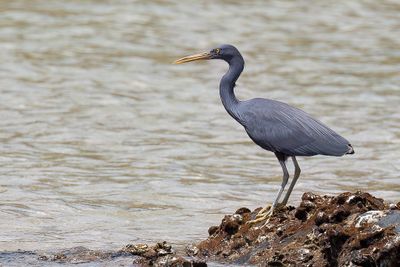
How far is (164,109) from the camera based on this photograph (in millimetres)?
18406

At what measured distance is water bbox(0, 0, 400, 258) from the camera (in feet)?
43.1

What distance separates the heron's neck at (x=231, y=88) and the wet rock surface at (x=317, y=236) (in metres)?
1.36

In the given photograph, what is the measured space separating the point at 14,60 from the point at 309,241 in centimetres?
1260

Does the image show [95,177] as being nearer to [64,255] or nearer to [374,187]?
[374,187]

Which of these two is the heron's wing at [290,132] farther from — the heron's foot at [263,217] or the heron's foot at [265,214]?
the heron's foot at [263,217]

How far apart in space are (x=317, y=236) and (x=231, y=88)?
8.87ft

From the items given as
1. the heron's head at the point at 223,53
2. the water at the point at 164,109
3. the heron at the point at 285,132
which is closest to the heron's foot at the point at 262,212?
the heron at the point at 285,132

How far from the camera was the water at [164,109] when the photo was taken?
1314cm

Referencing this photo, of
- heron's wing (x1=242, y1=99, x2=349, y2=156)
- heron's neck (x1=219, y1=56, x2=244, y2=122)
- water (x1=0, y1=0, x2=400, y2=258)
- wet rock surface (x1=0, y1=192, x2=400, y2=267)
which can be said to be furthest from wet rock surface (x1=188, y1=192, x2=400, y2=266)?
water (x1=0, y1=0, x2=400, y2=258)

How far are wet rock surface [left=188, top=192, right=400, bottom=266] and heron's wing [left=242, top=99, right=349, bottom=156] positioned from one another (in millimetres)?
709

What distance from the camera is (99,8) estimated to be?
25.1 metres

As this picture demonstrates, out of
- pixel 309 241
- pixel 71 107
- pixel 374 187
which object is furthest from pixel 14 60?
pixel 309 241

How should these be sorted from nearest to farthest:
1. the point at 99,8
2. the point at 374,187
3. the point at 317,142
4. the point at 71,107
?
the point at 317,142
the point at 374,187
the point at 71,107
the point at 99,8

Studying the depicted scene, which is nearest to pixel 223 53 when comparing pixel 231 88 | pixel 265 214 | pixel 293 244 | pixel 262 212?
pixel 231 88
